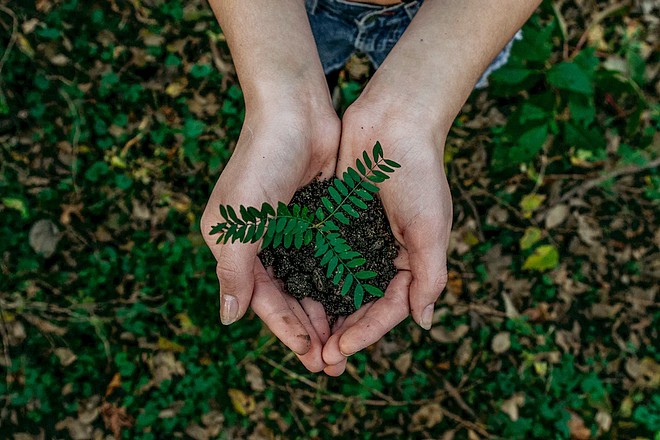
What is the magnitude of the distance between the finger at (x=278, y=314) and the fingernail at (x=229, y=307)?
0.10 metres

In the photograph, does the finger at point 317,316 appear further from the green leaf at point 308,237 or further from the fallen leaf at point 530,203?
the fallen leaf at point 530,203

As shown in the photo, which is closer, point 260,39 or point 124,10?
point 260,39

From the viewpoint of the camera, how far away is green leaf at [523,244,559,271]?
3.84m

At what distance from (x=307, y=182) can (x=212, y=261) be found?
1389 mm

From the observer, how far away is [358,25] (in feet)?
9.79

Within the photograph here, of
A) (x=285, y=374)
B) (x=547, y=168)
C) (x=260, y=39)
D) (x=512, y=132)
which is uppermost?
(x=260, y=39)

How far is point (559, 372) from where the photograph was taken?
12.3 feet

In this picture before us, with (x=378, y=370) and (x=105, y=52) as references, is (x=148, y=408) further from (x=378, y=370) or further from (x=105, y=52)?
(x=105, y=52)

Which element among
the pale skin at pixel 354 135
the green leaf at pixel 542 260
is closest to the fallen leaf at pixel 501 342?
the green leaf at pixel 542 260

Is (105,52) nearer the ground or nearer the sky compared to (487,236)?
nearer the sky

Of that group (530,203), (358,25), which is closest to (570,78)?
(530,203)

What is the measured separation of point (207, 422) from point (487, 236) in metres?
2.18

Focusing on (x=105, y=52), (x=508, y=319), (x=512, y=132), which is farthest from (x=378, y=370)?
(x=105, y=52)

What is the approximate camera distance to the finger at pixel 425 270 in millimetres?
2426
